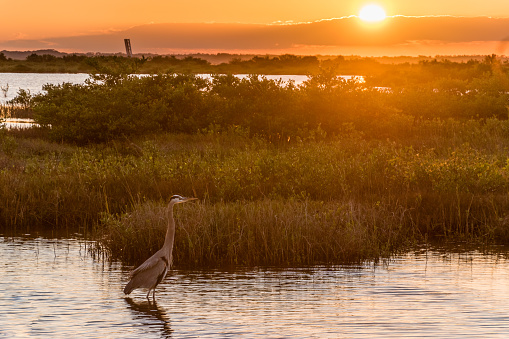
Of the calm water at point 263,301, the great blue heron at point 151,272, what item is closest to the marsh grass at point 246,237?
the calm water at point 263,301

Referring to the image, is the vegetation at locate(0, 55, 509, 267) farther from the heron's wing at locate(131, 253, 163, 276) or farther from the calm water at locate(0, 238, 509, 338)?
the heron's wing at locate(131, 253, 163, 276)

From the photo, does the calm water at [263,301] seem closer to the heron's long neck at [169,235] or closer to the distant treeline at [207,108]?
the heron's long neck at [169,235]

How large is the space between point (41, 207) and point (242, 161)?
220 inches

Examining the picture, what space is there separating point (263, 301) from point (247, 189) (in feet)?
22.2

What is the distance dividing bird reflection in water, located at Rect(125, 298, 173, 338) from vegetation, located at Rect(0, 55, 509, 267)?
241 cm

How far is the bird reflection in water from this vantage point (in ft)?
36.8

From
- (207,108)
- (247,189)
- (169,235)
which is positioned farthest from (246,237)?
(207,108)

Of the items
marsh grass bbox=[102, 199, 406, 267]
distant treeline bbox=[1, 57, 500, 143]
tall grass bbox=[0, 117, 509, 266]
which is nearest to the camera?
marsh grass bbox=[102, 199, 406, 267]

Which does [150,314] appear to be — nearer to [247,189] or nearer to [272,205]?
[272,205]

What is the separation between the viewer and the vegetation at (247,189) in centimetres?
1507

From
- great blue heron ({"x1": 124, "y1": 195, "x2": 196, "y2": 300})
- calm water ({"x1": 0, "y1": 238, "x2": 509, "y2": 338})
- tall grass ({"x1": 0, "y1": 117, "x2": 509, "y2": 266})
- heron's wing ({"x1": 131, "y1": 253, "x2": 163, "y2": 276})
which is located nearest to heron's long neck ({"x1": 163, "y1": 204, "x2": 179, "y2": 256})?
great blue heron ({"x1": 124, "y1": 195, "x2": 196, "y2": 300})

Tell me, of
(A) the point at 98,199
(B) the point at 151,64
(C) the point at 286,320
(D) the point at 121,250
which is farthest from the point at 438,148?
(B) the point at 151,64

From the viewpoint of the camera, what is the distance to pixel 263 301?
12477 millimetres

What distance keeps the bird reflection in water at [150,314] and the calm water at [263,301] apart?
0.06ft
